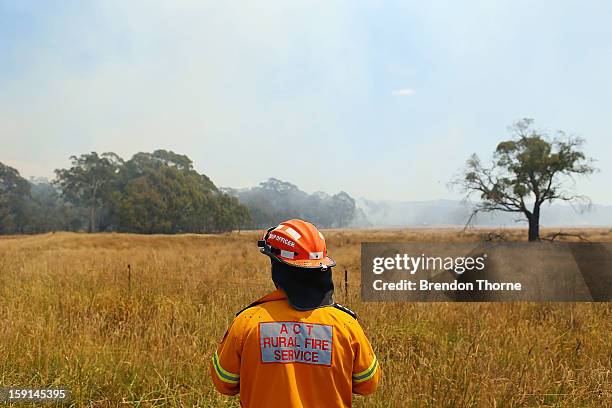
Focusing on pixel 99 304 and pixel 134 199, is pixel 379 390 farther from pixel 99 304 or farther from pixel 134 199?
pixel 134 199

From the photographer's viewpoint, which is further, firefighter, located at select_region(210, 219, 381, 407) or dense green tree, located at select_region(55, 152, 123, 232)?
dense green tree, located at select_region(55, 152, 123, 232)

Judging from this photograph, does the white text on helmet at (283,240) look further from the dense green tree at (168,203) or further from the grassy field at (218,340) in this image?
the dense green tree at (168,203)

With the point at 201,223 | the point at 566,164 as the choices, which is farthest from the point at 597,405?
the point at 201,223

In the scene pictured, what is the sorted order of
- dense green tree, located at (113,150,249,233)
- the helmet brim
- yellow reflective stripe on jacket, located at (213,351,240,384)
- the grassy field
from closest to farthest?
the helmet brim → yellow reflective stripe on jacket, located at (213,351,240,384) → the grassy field → dense green tree, located at (113,150,249,233)

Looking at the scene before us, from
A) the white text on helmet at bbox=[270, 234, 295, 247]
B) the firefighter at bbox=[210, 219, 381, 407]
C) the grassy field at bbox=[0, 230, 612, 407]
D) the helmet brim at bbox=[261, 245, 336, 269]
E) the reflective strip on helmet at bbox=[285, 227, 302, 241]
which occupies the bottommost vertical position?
the grassy field at bbox=[0, 230, 612, 407]

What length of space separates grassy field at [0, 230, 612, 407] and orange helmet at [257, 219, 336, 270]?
2015 millimetres

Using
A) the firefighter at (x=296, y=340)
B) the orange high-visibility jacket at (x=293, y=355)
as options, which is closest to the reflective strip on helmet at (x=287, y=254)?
the firefighter at (x=296, y=340)

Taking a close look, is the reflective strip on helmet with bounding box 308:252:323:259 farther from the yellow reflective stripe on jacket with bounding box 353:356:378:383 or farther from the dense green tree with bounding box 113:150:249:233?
the dense green tree with bounding box 113:150:249:233

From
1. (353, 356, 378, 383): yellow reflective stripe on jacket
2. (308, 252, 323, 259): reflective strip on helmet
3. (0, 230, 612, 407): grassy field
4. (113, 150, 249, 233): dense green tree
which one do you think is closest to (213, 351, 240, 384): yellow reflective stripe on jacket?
(353, 356, 378, 383): yellow reflective stripe on jacket

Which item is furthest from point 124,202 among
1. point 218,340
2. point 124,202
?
point 218,340

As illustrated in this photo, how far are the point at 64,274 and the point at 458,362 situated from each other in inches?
294

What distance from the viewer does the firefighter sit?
1.88 metres

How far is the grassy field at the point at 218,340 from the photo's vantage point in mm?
3613

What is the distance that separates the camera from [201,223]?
6150 cm
